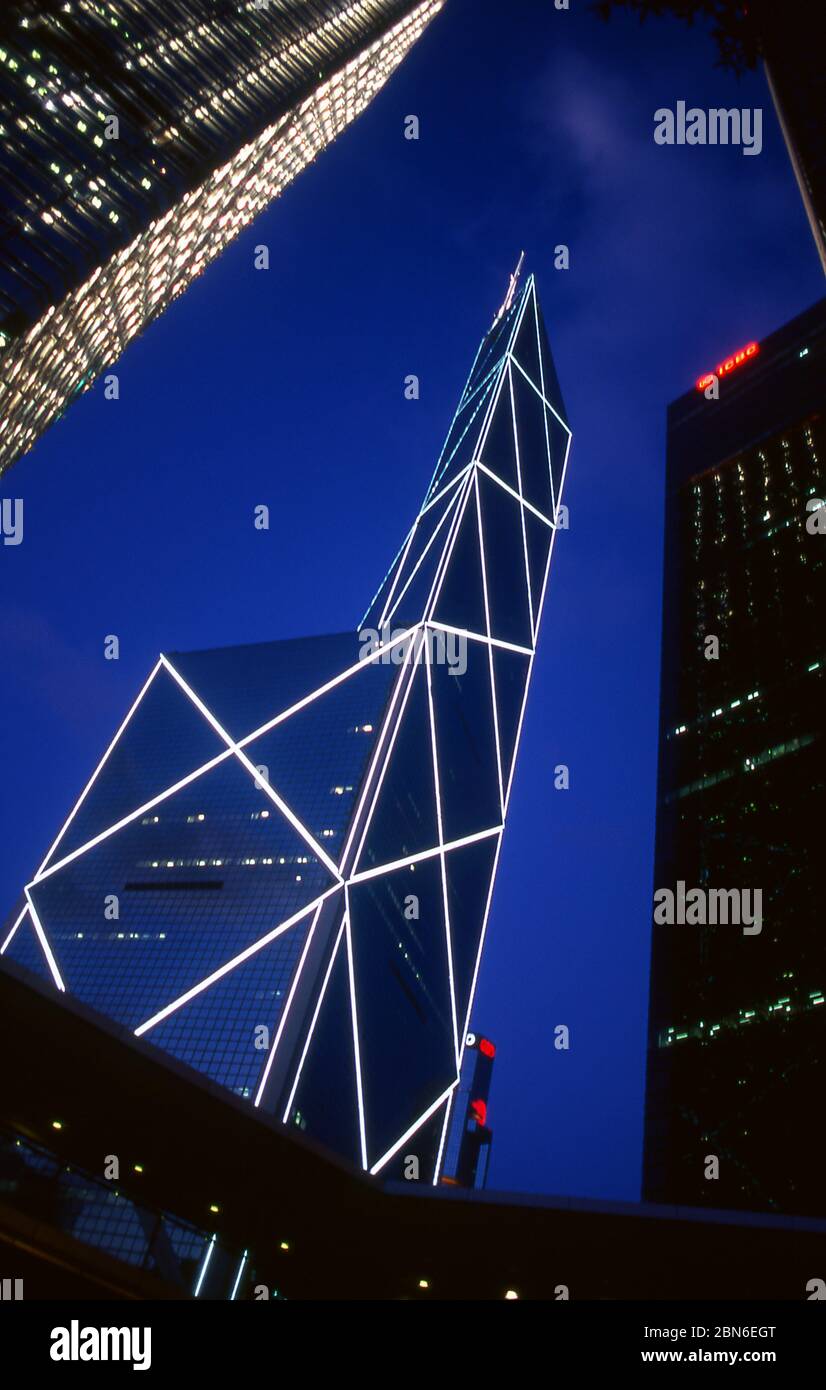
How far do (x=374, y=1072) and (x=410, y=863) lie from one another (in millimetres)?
11468

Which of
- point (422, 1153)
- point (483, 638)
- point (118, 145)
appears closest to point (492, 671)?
point (483, 638)

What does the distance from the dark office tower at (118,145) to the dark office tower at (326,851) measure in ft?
71.9

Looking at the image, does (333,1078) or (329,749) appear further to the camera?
(329,749)

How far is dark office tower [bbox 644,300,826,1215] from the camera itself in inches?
1185

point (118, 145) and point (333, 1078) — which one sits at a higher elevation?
point (118, 145)

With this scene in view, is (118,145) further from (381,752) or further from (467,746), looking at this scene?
(467,746)

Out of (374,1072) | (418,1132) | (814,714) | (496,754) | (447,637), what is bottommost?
(418,1132)

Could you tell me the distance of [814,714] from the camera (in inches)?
1479

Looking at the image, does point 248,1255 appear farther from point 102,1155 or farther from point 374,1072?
point 374,1072

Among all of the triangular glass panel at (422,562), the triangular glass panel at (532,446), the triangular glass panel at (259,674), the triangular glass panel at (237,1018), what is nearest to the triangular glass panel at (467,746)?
the triangular glass panel at (422,562)

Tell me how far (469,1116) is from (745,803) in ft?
133

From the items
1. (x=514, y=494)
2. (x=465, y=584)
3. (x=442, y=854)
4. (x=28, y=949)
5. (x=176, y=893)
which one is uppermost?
(x=514, y=494)

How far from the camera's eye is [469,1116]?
66250 millimetres
